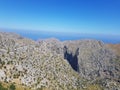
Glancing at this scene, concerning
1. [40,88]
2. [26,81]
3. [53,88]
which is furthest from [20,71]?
[53,88]

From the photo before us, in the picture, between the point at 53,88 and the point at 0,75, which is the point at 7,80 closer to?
the point at 0,75

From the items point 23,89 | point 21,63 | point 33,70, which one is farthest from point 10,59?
point 23,89

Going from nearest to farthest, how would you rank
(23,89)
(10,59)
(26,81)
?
1. (23,89)
2. (26,81)
3. (10,59)

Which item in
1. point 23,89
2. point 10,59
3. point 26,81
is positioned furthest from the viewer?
point 10,59

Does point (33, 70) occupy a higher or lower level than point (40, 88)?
higher

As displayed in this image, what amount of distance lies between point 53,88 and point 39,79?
15885 millimetres

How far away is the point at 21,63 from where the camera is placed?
639 ft

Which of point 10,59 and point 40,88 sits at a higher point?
point 10,59

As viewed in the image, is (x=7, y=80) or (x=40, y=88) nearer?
(x=7, y=80)

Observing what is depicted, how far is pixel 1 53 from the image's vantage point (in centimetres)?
19538

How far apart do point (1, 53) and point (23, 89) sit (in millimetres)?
48812

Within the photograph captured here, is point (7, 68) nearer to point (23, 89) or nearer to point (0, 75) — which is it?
point (0, 75)

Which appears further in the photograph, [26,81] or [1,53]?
[1,53]

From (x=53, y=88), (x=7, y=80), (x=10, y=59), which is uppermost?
(x=10, y=59)
